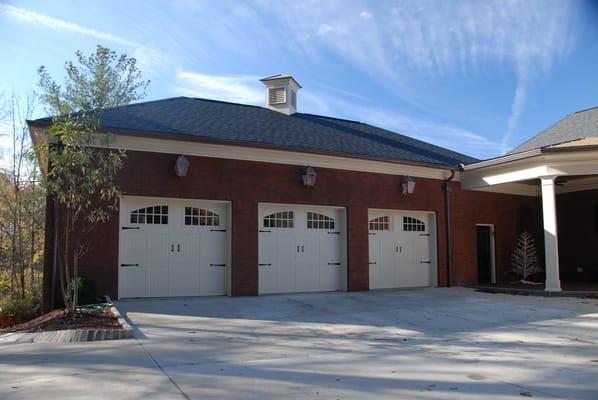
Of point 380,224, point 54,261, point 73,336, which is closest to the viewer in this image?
point 73,336

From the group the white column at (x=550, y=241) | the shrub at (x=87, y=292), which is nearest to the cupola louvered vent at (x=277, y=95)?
the white column at (x=550, y=241)

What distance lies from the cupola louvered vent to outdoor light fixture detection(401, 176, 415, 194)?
18.6 feet

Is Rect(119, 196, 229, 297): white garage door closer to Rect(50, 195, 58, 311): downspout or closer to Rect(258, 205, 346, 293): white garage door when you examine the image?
Rect(258, 205, 346, 293): white garage door

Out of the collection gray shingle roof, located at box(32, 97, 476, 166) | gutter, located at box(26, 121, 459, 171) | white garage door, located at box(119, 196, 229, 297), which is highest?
gray shingle roof, located at box(32, 97, 476, 166)

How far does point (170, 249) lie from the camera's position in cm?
1198

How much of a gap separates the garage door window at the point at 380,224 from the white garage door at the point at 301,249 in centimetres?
115

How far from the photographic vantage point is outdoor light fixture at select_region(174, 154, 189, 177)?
38.0 feet

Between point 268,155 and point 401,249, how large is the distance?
5251mm

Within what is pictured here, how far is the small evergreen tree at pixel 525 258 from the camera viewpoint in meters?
16.7

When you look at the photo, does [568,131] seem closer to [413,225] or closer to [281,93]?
[413,225]

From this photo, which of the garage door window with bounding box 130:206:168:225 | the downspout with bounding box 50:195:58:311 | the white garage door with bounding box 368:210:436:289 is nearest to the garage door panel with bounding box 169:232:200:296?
the garage door window with bounding box 130:206:168:225

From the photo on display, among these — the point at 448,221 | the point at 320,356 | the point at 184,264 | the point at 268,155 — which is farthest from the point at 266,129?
the point at 320,356

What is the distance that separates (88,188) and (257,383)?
5.46m

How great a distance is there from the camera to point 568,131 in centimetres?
1809
